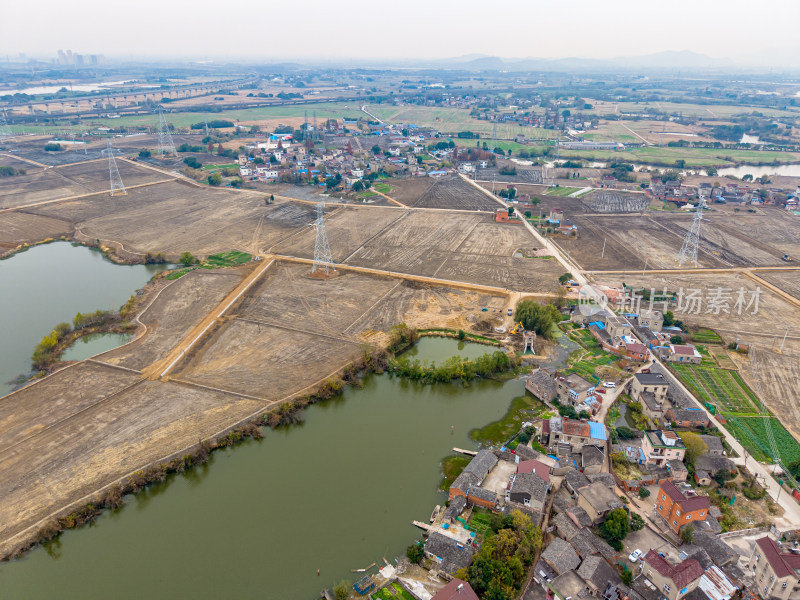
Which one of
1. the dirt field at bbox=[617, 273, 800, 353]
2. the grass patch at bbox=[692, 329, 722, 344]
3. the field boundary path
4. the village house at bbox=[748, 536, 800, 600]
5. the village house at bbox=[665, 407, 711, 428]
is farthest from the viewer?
the dirt field at bbox=[617, 273, 800, 353]

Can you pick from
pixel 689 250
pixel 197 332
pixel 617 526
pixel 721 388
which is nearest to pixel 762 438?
pixel 721 388

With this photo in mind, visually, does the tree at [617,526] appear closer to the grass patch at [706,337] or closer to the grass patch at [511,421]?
the grass patch at [511,421]

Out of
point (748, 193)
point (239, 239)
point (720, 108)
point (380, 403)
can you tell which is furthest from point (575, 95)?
point (380, 403)

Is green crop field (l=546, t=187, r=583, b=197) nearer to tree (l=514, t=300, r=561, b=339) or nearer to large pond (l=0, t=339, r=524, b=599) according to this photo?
tree (l=514, t=300, r=561, b=339)

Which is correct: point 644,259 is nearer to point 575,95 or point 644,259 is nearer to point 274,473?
point 274,473

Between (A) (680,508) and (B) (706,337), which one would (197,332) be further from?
(B) (706,337)

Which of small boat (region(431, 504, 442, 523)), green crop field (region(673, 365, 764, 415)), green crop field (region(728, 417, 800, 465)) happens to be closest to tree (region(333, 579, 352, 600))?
small boat (region(431, 504, 442, 523))

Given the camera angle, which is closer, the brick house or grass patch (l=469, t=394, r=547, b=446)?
the brick house
